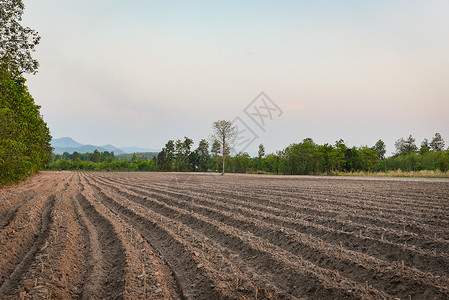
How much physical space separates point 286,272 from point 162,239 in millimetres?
3384

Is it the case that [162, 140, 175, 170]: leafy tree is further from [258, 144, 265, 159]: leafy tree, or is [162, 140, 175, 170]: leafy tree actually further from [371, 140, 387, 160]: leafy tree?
[371, 140, 387, 160]: leafy tree

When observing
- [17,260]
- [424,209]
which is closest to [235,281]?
[17,260]

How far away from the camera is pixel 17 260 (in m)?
5.03

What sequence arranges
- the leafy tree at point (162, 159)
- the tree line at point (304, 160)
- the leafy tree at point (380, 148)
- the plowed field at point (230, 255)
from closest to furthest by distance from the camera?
the plowed field at point (230, 255)
the tree line at point (304, 160)
the leafy tree at point (162, 159)
the leafy tree at point (380, 148)

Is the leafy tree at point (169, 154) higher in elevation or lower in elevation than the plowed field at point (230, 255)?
higher

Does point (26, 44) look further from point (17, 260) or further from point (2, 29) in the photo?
point (17, 260)

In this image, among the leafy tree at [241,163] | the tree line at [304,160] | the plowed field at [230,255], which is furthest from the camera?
the leafy tree at [241,163]

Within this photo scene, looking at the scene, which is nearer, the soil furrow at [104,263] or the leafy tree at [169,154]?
the soil furrow at [104,263]

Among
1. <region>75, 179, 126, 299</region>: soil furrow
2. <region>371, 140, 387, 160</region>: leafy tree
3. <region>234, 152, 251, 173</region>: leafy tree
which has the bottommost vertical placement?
<region>75, 179, 126, 299</region>: soil furrow

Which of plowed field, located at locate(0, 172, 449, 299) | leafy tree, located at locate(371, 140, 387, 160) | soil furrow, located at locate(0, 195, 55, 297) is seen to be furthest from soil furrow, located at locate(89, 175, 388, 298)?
leafy tree, located at locate(371, 140, 387, 160)

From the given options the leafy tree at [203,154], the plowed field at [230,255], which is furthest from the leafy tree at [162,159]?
the plowed field at [230,255]

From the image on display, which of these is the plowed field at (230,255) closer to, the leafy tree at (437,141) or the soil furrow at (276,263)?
the soil furrow at (276,263)

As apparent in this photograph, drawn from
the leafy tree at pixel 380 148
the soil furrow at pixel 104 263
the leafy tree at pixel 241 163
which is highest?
the leafy tree at pixel 380 148

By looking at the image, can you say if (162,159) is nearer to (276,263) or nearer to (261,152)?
(261,152)
